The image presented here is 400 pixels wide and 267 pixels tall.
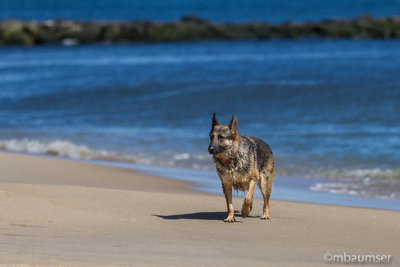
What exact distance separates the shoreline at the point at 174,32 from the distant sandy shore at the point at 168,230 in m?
41.3

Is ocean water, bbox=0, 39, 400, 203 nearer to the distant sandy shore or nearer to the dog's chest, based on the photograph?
the distant sandy shore

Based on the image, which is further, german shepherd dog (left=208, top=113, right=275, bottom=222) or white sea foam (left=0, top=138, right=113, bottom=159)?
white sea foam (left=0, top=138, right=113, bottom=159)

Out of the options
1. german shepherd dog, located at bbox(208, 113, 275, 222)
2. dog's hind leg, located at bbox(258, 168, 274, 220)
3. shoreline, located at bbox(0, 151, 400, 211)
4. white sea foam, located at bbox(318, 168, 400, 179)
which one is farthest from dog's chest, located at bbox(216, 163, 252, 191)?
white sea foam, located at bbox(318, 168, 400, 179)

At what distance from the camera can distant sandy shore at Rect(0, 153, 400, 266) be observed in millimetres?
6871

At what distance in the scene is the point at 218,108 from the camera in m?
22.7

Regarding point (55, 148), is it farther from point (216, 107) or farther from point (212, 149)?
point (212, 149)

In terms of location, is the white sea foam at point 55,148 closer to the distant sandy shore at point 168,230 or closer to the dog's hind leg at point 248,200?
the distant sandy shore at point 168,230

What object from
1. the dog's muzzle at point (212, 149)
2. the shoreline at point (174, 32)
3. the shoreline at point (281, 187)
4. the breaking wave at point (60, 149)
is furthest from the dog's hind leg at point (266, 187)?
the shoreline at point (174, 32)

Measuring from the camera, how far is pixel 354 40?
4772 centimetres

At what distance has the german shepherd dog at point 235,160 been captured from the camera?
28.2ft

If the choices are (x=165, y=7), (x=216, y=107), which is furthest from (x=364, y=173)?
(x=165, y=7)

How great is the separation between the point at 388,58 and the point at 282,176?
22767 mm

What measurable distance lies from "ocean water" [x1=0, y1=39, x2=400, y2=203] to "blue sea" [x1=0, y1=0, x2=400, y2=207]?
35mm

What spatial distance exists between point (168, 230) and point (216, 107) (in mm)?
14770
